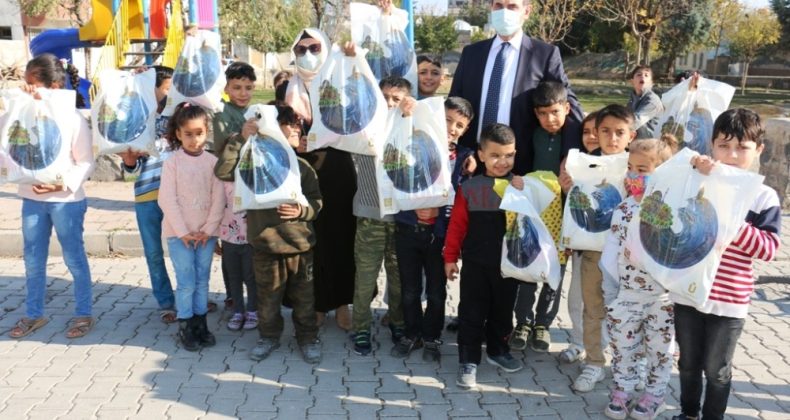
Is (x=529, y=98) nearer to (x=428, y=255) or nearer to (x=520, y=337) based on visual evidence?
(x=428, y=255)

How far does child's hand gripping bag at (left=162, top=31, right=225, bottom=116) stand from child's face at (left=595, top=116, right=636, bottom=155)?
242 cm

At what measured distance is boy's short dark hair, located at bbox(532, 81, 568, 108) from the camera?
12.5 feet

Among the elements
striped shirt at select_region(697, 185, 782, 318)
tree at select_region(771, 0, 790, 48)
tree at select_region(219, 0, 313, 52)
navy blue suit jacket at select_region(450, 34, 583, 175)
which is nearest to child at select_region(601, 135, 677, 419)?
striped shirt at select_region(697, 185, 782, 318)

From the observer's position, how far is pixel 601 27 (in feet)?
122

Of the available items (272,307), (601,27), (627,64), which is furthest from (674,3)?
(272,307)

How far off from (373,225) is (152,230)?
161 cm

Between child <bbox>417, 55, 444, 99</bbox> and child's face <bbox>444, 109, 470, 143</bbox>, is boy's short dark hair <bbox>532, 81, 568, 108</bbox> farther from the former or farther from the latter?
child <bbox>417, 55, 444, 99</bbox>

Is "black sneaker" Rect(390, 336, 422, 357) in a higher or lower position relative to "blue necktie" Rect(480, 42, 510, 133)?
lower

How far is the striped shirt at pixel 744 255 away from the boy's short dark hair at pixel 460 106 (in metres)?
1.59

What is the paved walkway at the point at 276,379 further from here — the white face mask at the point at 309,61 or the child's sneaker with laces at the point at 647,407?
the white face mask at the point at 309,61

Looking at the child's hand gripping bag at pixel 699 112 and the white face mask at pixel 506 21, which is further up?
the white face mask at pixel 506 21

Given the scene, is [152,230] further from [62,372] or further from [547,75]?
[547,75]

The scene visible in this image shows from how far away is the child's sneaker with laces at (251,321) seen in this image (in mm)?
4633

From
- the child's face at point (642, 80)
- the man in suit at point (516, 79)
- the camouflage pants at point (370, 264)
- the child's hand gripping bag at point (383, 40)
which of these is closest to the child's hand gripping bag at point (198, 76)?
the child's hand gripping bag at point (383, 40)
